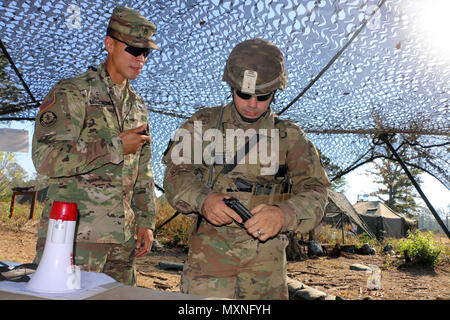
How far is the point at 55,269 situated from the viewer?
3.61 ft

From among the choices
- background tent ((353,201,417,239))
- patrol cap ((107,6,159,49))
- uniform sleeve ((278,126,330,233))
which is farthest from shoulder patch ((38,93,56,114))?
background tent ((353,201,417,239))

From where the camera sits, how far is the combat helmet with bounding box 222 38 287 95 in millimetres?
1901

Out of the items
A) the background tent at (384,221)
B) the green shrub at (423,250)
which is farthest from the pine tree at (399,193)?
the green shrub at (423,250)

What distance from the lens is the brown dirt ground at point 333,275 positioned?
18.5 feet

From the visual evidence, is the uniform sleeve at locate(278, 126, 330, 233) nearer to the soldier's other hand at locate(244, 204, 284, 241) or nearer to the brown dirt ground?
the soldier's other hand at locate(244, 204, 284, 241)

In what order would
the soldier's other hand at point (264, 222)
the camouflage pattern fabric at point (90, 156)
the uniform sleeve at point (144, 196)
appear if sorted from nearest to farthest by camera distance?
the soldier's other hand at point (264, 222)
the camouflage pattern fabric at point (90, 156)
the uniform sleeve at point (144, 196)

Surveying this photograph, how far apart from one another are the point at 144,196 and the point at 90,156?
0.59 metres

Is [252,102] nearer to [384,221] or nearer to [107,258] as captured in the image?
[107,258]

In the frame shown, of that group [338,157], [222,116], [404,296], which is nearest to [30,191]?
[338,157]

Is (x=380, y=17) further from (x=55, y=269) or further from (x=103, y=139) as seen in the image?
(x=55, y=269)

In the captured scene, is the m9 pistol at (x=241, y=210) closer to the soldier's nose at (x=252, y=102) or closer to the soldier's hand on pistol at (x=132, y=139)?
the soldier's nose at (x=252, y=102)

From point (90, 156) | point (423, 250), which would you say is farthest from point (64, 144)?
point (423, 250)

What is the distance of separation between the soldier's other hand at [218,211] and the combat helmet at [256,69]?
564 millimetres
